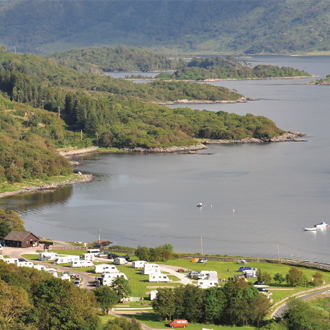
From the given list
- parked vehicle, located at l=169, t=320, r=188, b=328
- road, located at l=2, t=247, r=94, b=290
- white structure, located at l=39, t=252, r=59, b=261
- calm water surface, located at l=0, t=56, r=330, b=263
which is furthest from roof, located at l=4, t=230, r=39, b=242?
parked vehicle, located at l=169, t=320, r=188, b=328

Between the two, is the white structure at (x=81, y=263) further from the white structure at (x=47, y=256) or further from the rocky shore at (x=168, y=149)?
the rocky shore at (x=168, y=149)

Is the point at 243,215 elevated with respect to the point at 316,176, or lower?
lower

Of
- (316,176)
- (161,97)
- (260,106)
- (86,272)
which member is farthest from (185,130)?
(86,272)

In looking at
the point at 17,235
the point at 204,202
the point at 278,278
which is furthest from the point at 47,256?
the point at 204,202

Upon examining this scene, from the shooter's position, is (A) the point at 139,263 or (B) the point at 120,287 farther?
(A) the point at 139,263

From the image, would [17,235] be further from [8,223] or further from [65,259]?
[65,259]

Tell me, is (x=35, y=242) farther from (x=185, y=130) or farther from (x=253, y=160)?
(x=185, y=130)
